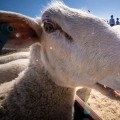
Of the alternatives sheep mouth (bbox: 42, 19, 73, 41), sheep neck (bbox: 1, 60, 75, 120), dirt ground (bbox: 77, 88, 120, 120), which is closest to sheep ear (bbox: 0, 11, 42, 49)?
sheep mouth (bbox: 42, 19, 73, 41)

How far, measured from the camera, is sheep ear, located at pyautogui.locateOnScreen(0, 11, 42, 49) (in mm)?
2848

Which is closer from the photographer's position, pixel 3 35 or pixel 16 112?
pixel 3 35

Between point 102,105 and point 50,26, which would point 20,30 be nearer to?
Answer: point 50,26

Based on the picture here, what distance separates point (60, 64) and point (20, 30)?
2.21ft

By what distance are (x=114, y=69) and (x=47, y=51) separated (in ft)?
3.31

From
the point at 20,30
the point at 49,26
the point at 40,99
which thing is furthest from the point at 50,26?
the point at 40,99

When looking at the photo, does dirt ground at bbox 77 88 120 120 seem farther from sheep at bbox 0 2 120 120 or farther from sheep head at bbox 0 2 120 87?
sheep head at bbox 0 2 120 87

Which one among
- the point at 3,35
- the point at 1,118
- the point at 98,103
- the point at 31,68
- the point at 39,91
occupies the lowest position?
the point at 98,103

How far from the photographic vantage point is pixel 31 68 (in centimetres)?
338

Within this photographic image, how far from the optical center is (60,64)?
292 centimetres

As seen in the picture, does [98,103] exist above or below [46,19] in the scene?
below

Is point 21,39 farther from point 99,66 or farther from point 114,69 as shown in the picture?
point 114,69

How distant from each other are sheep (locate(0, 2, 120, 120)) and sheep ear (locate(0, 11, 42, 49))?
2 cm

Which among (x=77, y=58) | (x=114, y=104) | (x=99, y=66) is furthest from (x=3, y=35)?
(x=114, y=104)
